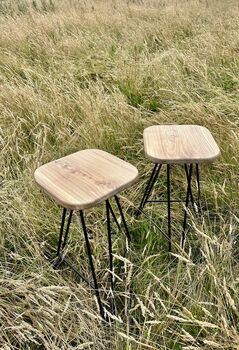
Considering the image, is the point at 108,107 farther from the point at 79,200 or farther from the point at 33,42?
the point at 33,42

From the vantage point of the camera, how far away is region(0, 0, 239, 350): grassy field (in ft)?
4.36

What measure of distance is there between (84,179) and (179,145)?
532 millimetres

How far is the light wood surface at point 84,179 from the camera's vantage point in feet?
3.89

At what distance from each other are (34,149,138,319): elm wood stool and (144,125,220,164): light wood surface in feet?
0.64

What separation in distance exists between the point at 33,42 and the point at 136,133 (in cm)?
270

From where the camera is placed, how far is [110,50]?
439cm

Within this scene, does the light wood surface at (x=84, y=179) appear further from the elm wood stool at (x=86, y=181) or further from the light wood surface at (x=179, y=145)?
the light wood surface at (x=179, y=145)

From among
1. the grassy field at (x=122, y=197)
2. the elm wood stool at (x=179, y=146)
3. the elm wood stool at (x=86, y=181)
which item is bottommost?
the grassy field at (x=122, y=197)

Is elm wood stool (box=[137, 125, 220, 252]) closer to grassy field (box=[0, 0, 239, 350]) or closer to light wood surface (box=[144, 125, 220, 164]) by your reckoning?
light wood surface (box=[144, 125, 220, 164])

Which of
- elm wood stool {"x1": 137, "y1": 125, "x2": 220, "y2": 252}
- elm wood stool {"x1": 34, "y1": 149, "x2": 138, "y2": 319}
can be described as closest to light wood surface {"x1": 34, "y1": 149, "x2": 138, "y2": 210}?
elm wood stool {"x1": 34, "y1": 149, "x2": 138, "y2": 319}

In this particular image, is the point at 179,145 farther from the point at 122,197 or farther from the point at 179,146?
the point at 122,197

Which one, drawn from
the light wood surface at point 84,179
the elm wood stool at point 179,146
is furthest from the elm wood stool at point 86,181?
the elm wood stool at point 179,146

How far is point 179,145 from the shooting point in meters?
1.61

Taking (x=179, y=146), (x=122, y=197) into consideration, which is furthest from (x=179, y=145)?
(x=122, y=197)
